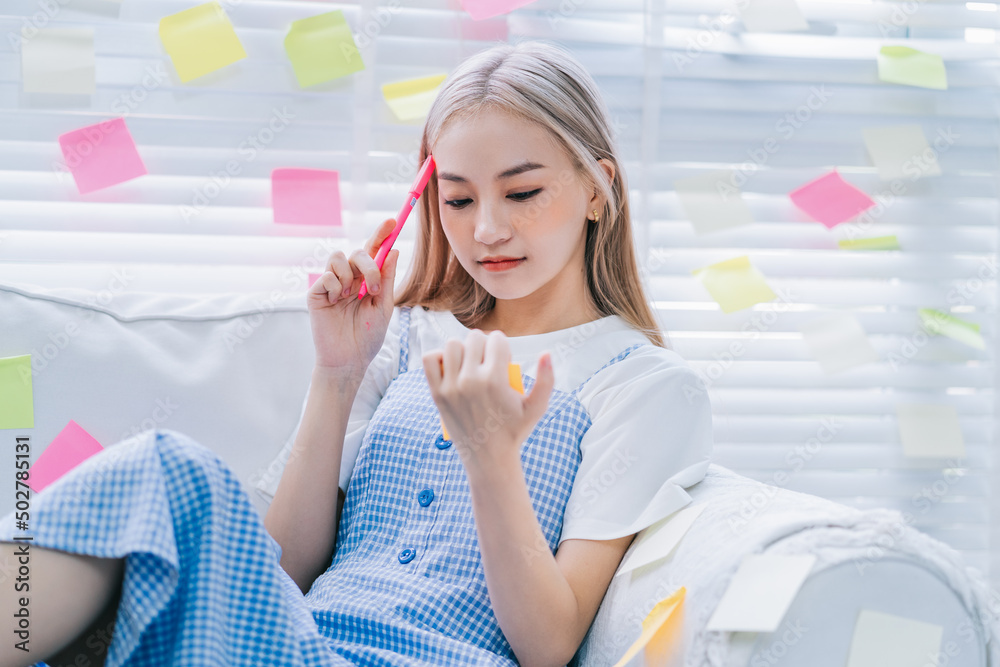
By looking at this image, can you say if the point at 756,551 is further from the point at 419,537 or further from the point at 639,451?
the point at 419,537

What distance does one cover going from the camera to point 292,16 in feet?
4.62

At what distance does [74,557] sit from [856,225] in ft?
4.70

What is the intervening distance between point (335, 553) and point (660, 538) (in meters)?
0.43

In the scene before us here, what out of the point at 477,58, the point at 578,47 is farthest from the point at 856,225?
the point at 477,58

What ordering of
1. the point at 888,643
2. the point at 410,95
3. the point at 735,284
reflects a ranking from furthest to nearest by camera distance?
the point at 735,284 < the point at 410,95 < the point at 888,643

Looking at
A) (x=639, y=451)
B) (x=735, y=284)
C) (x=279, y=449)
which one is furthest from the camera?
(x=735, y=284)

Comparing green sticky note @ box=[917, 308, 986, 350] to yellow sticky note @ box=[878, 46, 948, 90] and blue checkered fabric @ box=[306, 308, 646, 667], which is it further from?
blue checkered fabric @ box=[306, 308, 646, 667]

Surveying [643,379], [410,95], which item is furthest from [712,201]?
[643,379]

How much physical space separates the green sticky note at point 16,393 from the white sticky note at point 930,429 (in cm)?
147

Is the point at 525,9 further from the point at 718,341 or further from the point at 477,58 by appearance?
the point at 718,341

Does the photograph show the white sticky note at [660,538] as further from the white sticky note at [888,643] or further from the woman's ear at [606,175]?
the woman's ear at [606,175]

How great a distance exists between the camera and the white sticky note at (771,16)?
1512 millimetres

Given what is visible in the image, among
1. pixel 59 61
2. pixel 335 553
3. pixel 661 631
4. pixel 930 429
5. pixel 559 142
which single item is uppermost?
pixel 59 61

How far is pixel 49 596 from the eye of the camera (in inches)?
24.7
